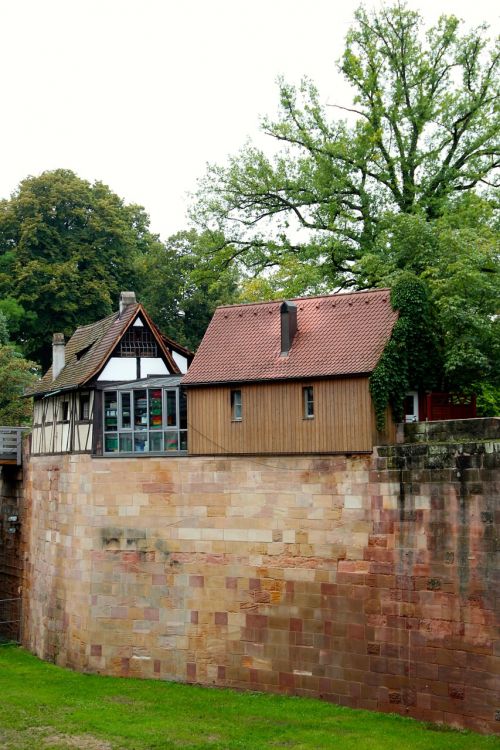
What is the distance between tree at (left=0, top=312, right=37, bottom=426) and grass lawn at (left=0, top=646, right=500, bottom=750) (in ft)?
62.2

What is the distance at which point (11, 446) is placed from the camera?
39.2 m

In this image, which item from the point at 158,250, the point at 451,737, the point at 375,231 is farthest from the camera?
the point at 158,250

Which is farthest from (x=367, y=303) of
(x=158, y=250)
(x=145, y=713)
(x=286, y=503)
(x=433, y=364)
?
(x=158, y=250)

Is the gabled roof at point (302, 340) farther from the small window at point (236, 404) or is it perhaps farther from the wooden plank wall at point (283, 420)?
the small window at point (236, 404)

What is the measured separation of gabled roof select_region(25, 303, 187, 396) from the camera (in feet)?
108


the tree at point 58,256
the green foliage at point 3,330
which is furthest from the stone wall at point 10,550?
the tree at point 58,256

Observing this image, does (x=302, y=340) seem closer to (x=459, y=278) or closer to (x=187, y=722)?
(x=459, y=278)

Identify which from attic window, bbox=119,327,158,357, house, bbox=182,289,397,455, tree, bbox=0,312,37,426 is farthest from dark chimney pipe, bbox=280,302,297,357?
tree, bbox=0,312,37,426

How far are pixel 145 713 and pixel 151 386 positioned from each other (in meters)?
9.20

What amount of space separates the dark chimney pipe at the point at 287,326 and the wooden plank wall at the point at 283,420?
3.84 feet

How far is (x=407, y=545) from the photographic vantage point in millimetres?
25328

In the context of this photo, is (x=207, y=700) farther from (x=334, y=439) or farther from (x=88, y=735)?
(x=334, y=439)

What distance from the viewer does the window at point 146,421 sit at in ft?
99.9

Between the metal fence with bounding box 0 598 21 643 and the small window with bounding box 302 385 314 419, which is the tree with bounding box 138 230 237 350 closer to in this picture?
the metal fence with bounding box 0 598 21 643
